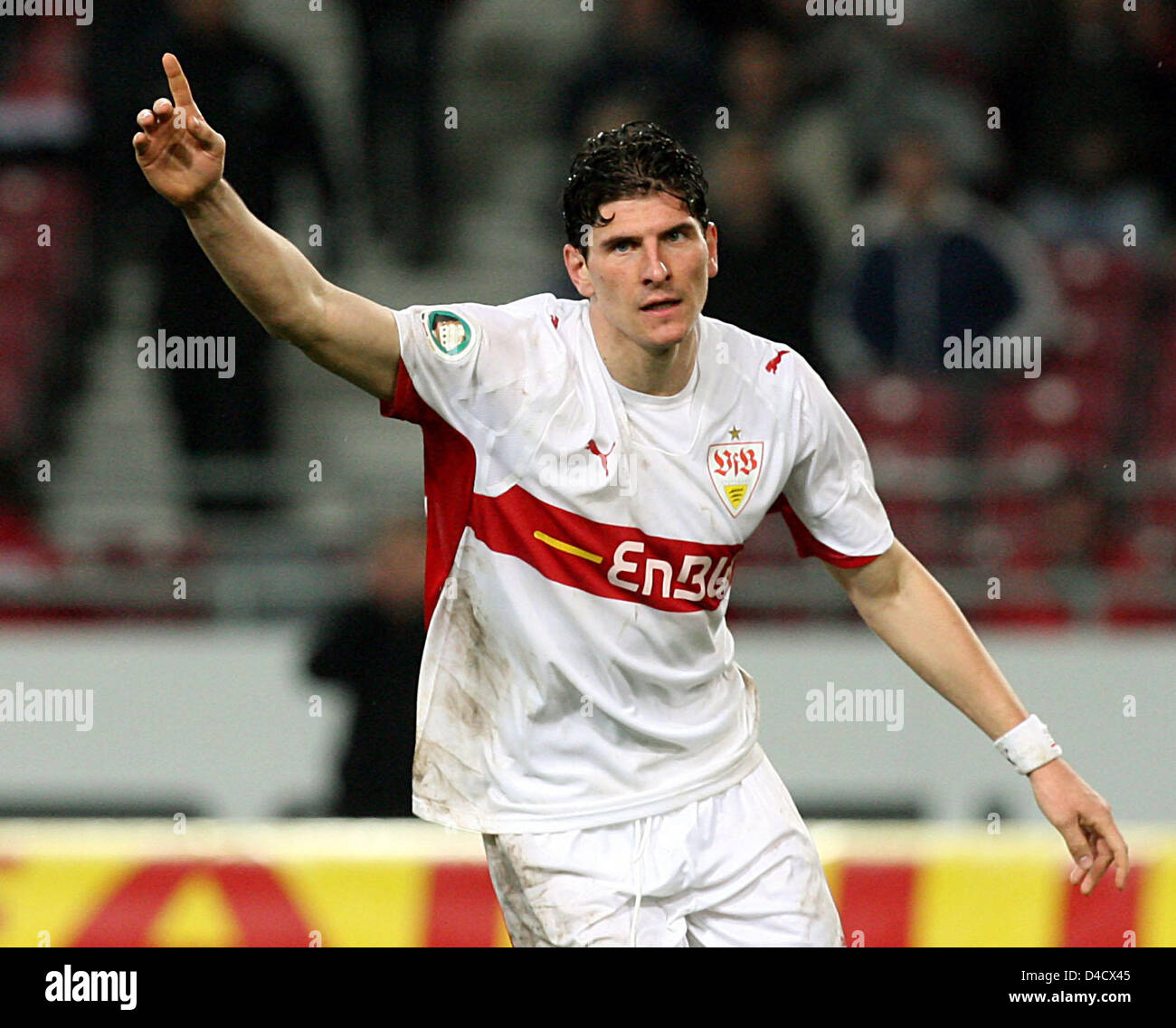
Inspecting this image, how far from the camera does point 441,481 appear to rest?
3391 mm

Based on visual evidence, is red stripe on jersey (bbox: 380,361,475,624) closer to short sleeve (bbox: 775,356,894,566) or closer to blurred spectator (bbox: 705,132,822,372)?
short sleeve (bbox: 775,356,894,566)

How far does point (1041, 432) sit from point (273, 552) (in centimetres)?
327

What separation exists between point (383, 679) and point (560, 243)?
288cm

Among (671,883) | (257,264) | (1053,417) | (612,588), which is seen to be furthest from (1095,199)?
(257,264)

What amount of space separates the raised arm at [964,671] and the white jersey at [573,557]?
32cm

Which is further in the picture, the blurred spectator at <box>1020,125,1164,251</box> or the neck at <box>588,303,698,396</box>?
the blurred spectator at <box>1020,125,1164,251</box>

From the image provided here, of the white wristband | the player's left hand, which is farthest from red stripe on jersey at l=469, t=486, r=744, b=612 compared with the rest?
the player's left hand

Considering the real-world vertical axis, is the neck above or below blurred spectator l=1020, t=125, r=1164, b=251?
below

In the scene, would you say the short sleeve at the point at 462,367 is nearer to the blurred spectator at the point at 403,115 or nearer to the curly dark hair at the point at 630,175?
the curly dark hair at the point at 630,175

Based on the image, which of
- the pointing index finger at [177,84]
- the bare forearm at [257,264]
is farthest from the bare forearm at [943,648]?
the pointing index finger at [177,84]

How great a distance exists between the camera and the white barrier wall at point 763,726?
234 inches

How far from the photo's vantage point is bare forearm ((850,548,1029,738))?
11.6ft

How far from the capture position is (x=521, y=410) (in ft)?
10.9

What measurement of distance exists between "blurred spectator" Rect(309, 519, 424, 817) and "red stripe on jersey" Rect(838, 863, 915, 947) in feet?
4.92
